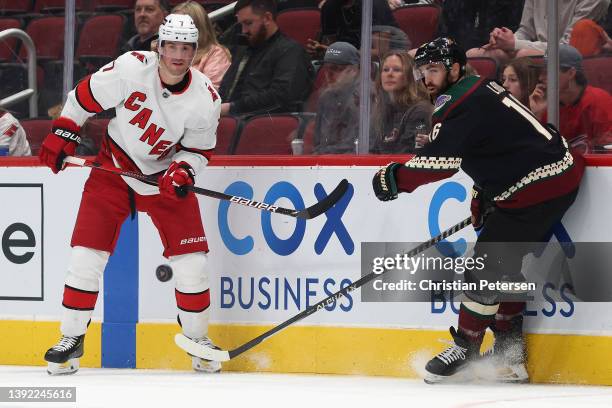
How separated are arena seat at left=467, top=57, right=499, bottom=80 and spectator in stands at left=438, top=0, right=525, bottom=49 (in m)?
0.06

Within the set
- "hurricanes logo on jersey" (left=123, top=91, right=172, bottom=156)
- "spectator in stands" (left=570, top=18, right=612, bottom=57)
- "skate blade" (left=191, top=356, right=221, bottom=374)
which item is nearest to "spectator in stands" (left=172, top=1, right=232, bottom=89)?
"hurricanes logo on jersey" (left=123, top=91, right=172, bottom=156)

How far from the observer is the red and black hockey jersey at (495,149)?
443 cm

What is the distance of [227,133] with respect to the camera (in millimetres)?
5227

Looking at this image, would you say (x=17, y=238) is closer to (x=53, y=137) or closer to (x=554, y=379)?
(x=53, y=137)

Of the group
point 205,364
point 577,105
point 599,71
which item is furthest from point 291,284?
point 599,71

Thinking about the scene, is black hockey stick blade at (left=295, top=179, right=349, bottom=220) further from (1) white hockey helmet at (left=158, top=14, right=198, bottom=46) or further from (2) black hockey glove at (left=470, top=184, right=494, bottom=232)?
(1) white hockey helmet at (left=158, top=14, right=198, bottom=46)

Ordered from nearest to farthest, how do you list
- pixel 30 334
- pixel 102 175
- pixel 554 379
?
pixel 554 379
pixel 102 175
pixel 30 334

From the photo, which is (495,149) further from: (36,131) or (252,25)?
(36,131)

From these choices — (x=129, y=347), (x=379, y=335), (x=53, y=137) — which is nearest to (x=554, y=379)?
(x=379, y=335)

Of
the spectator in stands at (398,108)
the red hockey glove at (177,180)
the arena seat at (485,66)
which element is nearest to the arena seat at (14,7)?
the red hockey glove at (177,180)

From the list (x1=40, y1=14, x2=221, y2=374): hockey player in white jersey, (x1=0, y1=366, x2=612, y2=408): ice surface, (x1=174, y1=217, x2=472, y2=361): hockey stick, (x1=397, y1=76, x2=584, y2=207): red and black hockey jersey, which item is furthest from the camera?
(x1=40, y1=14, x2=221, y2=374): hockey player in white jersey

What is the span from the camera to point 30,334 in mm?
5355

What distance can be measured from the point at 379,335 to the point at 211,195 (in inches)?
32.0

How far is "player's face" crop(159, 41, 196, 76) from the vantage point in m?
4.82
